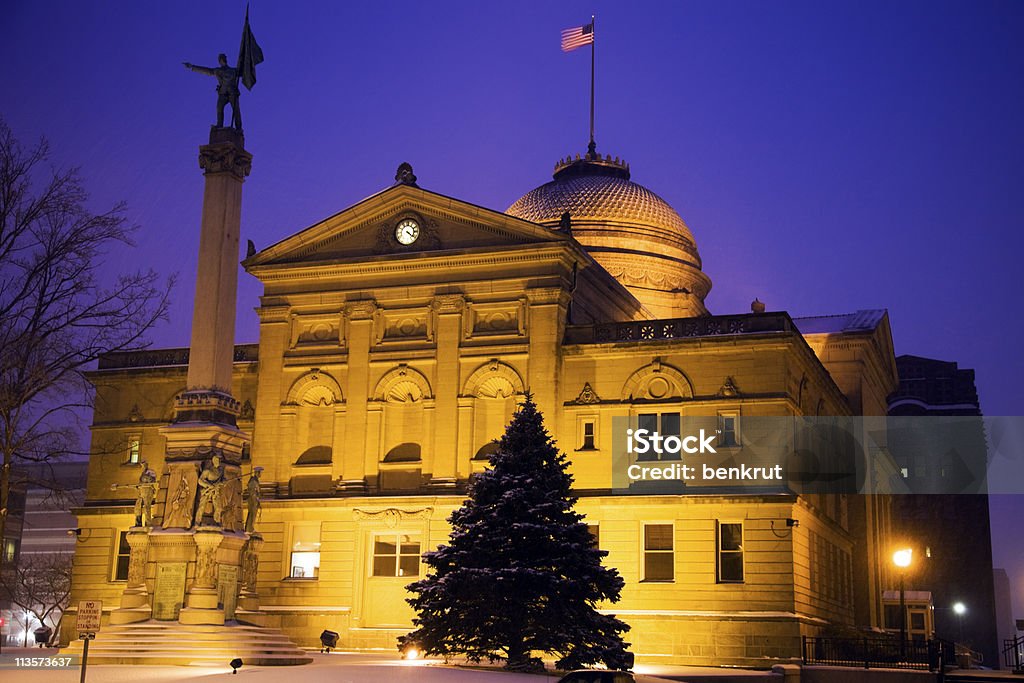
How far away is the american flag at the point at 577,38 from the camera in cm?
6912

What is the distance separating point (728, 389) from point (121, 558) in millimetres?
26427

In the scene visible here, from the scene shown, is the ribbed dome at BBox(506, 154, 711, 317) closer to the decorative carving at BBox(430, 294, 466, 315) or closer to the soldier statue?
the decorative carving at BBox(430, 294, 466, 315)

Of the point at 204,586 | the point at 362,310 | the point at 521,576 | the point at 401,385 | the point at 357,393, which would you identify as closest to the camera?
the point at 521,576

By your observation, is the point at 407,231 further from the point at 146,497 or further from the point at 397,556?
the point at 146,497

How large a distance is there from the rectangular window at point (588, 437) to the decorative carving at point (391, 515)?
6413 mm

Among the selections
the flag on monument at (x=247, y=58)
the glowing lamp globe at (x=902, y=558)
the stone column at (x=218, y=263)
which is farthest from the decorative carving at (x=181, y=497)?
the glowing lamp globe at (x=902, y=558)

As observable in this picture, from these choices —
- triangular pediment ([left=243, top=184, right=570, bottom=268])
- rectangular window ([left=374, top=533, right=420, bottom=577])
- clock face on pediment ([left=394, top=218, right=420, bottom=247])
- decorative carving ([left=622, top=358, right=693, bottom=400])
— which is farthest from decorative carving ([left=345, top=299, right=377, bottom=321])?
decorative carving ([left=622, top=358, right=693, bottom=400])

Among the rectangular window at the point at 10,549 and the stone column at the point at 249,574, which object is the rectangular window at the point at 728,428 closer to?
the stone column at the point at 249,574

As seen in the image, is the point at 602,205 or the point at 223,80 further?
the point at 602,205

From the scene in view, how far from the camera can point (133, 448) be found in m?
57.1

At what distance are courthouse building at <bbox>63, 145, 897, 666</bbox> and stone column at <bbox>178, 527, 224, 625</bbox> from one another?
8.74 metres

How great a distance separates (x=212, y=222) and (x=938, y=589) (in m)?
70.4

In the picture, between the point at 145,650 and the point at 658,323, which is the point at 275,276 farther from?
the point at 145,650

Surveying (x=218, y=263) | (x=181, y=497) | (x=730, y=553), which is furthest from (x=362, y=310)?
(x=730, y=553)
